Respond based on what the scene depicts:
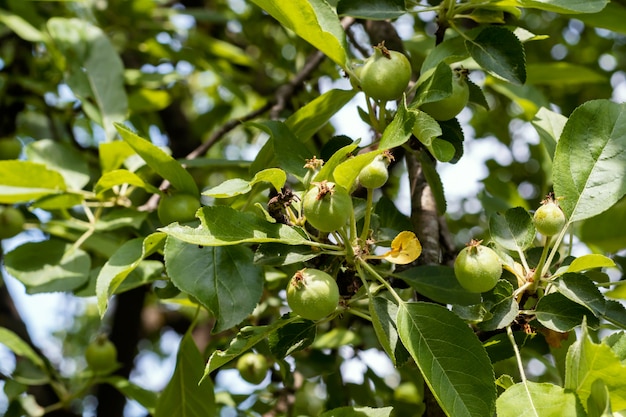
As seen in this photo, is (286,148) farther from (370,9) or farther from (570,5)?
(570,5)

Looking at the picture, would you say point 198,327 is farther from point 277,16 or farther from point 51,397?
point 277,16

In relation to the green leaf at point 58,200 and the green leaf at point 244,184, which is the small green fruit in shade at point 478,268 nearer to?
the green leaf at point 244,184

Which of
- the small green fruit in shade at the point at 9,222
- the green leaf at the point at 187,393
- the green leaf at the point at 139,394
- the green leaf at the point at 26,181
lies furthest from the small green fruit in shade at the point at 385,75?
the small green fruit in shade at the point at 9,222

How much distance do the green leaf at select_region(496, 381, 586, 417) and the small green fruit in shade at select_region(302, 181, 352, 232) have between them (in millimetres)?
303

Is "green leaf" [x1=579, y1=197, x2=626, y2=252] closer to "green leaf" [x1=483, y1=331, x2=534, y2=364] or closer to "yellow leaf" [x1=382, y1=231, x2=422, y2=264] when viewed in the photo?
"green leaf" [x1=483, y1=331, x2=534, y2=364]

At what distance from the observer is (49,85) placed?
241 cm

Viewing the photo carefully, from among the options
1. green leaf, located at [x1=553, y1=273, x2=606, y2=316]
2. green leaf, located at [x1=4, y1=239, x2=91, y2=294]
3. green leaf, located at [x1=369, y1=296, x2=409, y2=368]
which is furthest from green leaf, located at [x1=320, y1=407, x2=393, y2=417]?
green leaf, located at [x1=4, y1=239, x2=91, y2=294]

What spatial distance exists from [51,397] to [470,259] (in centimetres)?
179

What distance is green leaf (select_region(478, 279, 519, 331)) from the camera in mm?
973

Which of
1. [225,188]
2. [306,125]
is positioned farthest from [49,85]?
[225,188]

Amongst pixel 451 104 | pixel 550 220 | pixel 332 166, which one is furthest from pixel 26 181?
pixel 550 220

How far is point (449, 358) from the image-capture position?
3.02 ft

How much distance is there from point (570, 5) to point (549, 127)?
256 millimetres

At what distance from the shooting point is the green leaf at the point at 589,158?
105 cm
